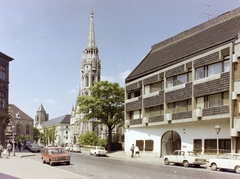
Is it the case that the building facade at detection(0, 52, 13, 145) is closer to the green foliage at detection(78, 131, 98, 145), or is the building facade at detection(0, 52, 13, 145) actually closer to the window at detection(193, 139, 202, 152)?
the green foliage at detection(78, 131, 98, 145)

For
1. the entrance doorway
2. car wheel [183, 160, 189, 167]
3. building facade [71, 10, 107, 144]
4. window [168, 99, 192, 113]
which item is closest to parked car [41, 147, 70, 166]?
car wheel [183, 160, 189, 167]

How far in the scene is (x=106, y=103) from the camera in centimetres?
5403

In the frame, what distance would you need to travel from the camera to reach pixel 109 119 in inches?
2146

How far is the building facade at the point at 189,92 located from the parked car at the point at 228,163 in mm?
4153

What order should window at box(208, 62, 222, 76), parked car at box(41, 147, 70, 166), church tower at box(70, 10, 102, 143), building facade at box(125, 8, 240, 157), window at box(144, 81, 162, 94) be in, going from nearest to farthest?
parked car at box(41, 147, 70, 166) → building facade at box(125, 8, 240, 157) → window at box(208, 62, 222, 76) → window at box(144, 81, 162, 94) → church tower at box(70, 10, 102, 143)

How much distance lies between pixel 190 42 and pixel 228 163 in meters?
19.1

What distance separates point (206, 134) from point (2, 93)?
98.0ft

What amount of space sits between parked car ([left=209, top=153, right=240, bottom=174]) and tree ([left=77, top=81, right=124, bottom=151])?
3094 cm

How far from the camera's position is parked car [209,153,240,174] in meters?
22.4

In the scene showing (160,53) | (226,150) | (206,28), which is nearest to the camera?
(226,150)

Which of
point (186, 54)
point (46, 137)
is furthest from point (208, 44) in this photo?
point (46, 137)

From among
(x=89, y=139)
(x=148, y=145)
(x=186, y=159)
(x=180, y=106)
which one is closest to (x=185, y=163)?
(x=186, y=159)

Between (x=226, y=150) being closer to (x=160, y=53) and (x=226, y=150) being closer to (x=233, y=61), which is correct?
(x=233, y=61)

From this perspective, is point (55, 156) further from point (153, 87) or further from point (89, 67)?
point (89, 67)
